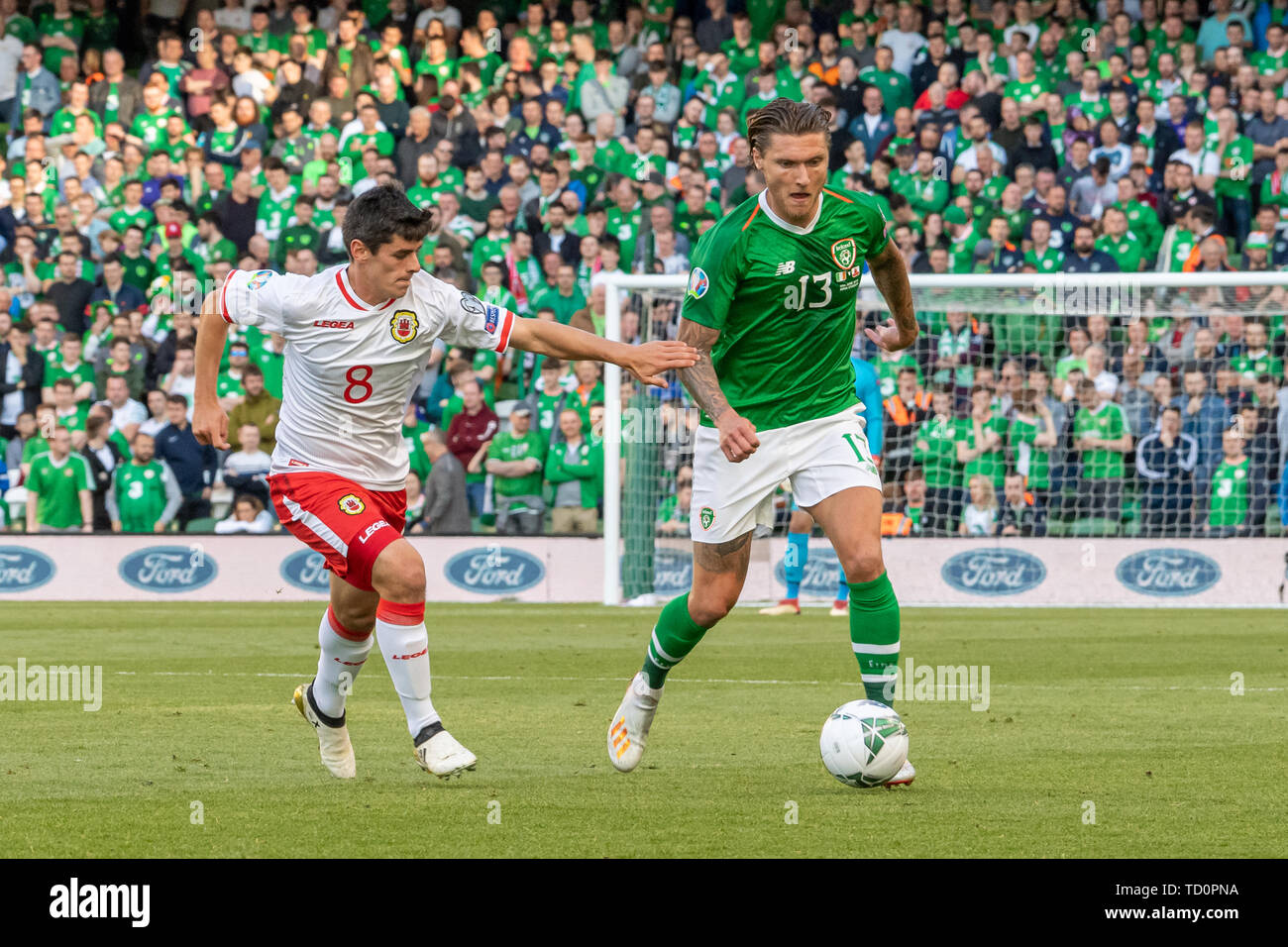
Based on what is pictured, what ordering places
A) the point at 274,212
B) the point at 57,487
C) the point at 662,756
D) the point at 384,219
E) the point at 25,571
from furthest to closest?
the point at 274,212 → the point at 57,487 → the point at 25,571 → the point at 662,756 → the point at 384,219

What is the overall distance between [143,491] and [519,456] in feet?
12.6

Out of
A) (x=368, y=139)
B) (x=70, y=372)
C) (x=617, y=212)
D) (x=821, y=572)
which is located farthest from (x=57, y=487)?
(x=821, y=572)

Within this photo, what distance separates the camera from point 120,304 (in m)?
20.1

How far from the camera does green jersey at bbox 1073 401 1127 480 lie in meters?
17.2

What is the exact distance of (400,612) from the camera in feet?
21.8

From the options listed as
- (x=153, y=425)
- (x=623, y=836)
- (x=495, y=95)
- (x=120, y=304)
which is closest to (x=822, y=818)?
(x=623, y=836)

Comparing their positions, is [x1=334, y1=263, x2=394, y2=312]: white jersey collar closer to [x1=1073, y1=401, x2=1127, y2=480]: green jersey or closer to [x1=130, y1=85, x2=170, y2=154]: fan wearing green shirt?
[x1=1073, y1=401, x2=1127, y2=480]: green jersey

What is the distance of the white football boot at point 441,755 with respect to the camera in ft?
21.1

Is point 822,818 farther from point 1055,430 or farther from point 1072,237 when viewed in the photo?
point 1072,237


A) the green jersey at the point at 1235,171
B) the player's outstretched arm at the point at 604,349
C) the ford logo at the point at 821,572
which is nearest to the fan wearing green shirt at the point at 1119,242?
the green jersey at the point at 1235,171

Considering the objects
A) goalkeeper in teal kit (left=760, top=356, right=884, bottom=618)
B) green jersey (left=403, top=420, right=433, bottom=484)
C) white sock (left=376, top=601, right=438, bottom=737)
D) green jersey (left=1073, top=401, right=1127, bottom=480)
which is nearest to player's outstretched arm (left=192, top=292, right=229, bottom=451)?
white sock (left=376, top=601, right=438, bottom=737)

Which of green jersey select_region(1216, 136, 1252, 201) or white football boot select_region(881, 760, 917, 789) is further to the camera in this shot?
green jersey select_region(1216, 136, 1252, 201)

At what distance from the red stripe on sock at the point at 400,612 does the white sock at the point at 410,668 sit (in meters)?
0.01

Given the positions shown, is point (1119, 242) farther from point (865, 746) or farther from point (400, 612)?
point (400, 612)
